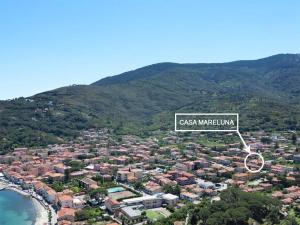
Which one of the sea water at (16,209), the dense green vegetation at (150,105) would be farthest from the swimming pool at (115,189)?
the dense green vegetation at (150,105)

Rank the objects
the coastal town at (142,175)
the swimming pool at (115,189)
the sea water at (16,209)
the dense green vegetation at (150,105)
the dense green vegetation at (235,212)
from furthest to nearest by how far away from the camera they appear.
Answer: the dense green vegetation at (150,105) < the swimming pool at (115,189) < the sea water at (16,209) < the coastal town at (142,175) < the dense green vegetation at (235,212)

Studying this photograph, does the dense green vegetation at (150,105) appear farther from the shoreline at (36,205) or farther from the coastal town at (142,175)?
the shoreline at (36,205)

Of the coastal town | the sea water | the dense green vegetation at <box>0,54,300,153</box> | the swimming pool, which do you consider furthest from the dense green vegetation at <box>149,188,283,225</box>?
the dense green vegetation at <box>0,54,300,153</box>

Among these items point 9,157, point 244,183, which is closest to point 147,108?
point 9,157

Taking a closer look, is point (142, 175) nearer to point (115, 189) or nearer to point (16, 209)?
point (115, 189)

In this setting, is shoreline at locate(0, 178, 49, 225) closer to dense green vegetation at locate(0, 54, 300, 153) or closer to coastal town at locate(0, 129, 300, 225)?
coastal town at locate(0, 129, 300, 225)

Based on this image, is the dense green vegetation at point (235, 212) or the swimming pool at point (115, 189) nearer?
the dense green vegetation at point (235, 212)

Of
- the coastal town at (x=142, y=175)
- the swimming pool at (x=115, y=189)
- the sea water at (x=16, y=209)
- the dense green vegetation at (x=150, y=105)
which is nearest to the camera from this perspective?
the coastal town at (x=142, y=175)
